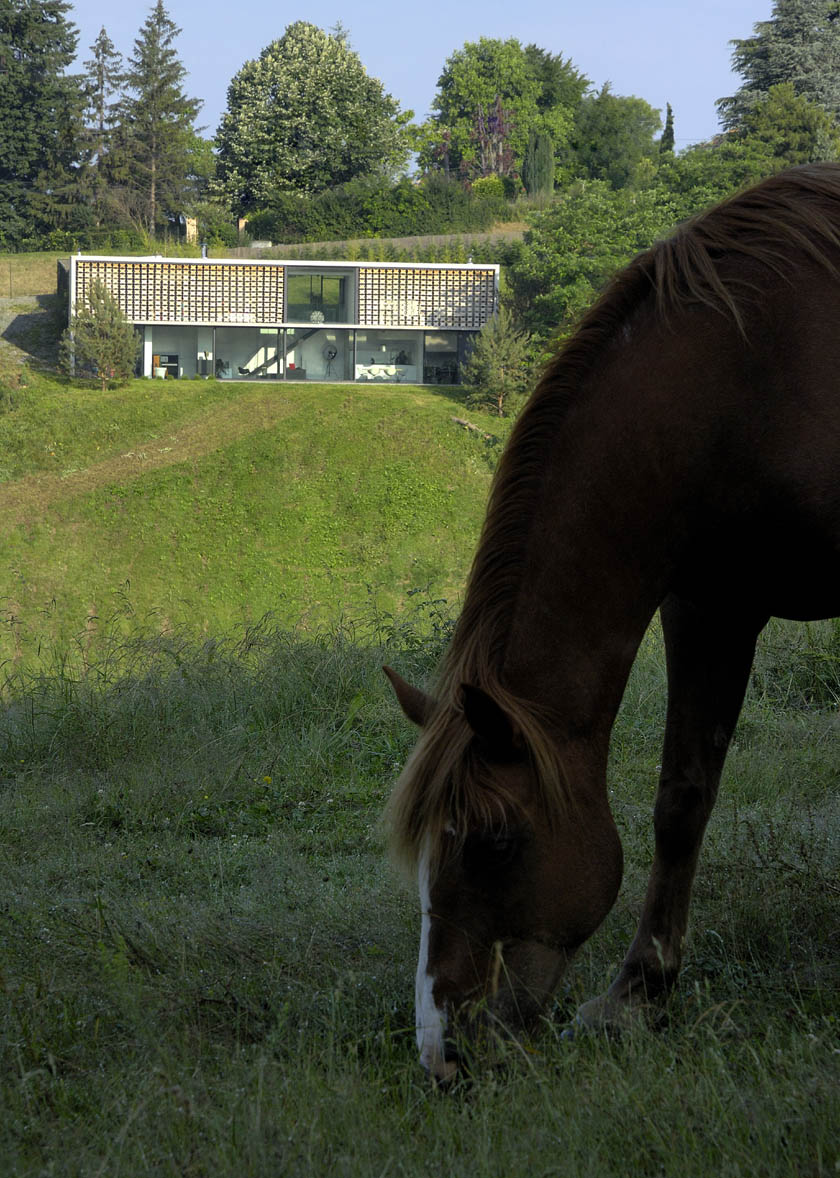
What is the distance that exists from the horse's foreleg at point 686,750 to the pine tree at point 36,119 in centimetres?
6937

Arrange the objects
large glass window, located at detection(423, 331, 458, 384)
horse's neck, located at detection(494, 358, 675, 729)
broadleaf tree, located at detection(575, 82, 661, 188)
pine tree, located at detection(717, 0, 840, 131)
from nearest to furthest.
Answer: horse's neck, located at detection(494, 358, 675, 729) < large glass window, located at detection(423, 331, 458, 384) < pine tree, located at detection(717, 0, 840, 131) < broadleaf tree, located at detection(575, 82, 661, 188)

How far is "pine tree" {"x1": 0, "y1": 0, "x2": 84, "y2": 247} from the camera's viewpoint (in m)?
66.3

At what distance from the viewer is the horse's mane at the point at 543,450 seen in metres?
2.38

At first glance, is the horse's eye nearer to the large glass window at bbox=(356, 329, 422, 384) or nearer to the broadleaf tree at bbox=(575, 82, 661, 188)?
the large glass window at bbox=(356, 329, 422, 384)

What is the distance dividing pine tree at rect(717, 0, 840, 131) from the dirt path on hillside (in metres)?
31.1

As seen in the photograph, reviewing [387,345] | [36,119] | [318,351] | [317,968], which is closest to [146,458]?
[318,351]

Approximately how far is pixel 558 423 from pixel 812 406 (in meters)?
0.56

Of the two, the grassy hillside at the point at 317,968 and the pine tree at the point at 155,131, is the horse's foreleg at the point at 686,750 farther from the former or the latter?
the pine tree at the point at 155,131

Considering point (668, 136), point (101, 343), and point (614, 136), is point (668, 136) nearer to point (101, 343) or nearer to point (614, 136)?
point (614, 136)

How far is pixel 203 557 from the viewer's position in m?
29.1

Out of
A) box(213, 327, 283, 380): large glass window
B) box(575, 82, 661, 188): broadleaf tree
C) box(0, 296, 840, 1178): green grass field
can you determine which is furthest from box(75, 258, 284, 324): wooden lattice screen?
box(0, 296, 840, 1178): green grass field

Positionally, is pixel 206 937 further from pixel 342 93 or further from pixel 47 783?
pixel 342 93

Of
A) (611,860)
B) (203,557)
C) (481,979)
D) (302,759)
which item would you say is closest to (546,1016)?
(481,979)

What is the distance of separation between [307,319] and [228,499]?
16.5m
